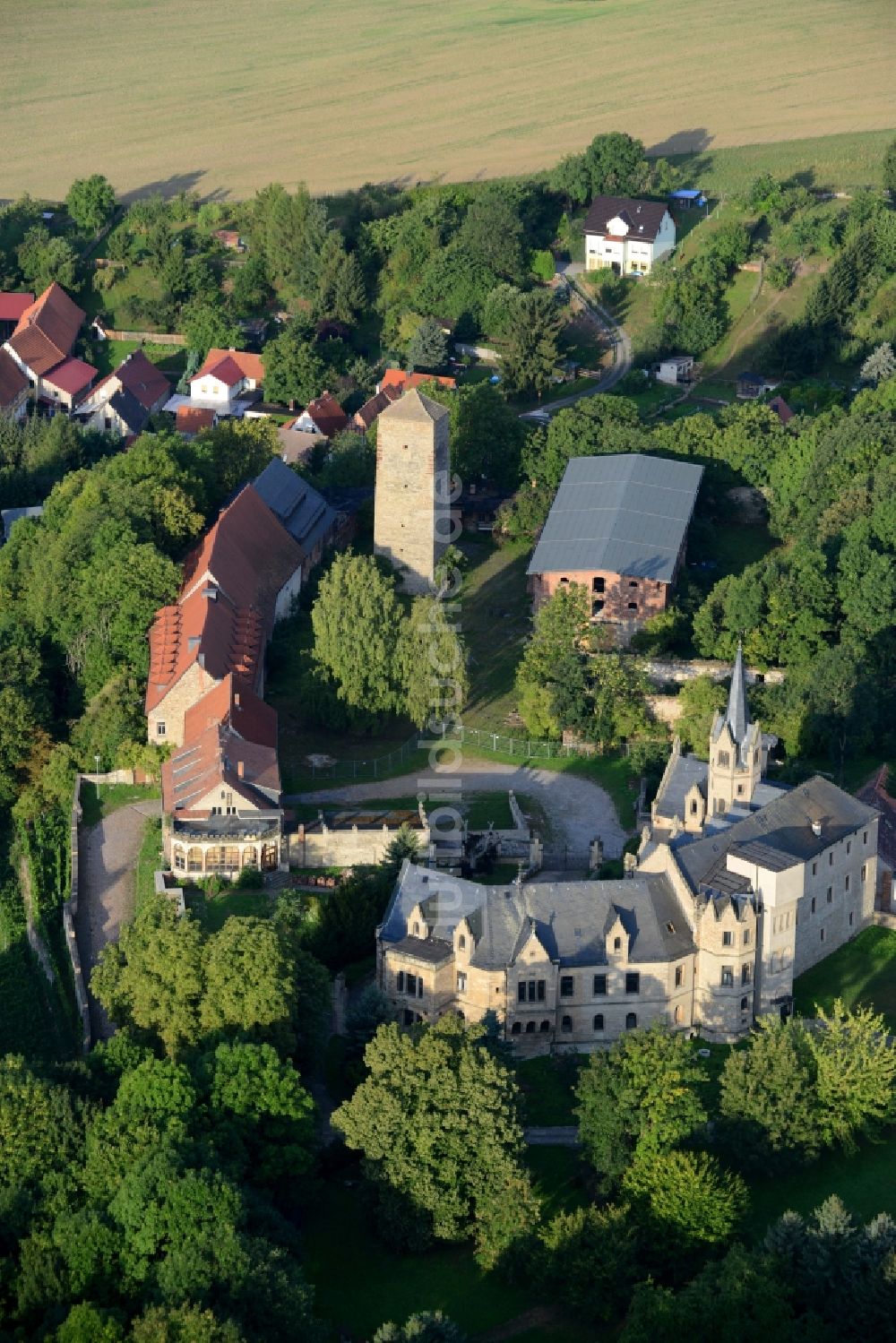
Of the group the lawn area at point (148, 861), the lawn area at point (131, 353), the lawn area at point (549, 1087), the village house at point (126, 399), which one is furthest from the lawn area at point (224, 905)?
the lawn area at point (131, 353)

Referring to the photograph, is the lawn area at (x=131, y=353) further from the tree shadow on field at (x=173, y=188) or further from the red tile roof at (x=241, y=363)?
the tree shadow on field at (x=173, y=188)

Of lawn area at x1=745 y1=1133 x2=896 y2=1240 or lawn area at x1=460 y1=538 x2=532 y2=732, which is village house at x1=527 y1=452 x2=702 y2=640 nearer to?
Result: lawn area at x1=460 y1=538 x2=532 y2=732

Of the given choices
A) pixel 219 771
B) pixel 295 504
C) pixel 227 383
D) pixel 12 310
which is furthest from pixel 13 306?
pixel 219 771

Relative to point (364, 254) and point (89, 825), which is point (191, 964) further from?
point (364, 254)

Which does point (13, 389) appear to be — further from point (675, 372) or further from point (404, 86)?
point (404, 86)

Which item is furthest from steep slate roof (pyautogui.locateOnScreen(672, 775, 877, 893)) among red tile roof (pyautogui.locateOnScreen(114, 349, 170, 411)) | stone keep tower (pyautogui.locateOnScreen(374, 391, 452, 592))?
red tile roof (pyautogui.locateOnScreen(114, 349, 170, 411))

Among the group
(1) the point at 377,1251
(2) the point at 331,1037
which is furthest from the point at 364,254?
(1) the point at 377,1251
